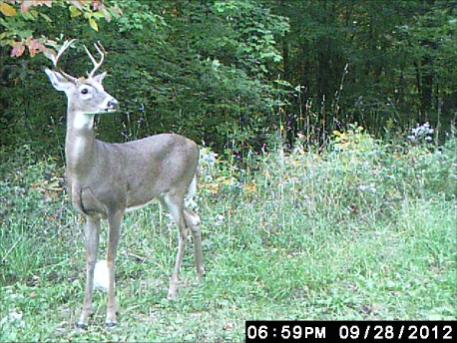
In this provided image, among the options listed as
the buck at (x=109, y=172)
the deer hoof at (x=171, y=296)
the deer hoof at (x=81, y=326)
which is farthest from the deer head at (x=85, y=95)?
the deer hoof at (x=171, y=296)

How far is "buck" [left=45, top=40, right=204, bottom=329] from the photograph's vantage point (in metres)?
4.35

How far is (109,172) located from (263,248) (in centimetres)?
172

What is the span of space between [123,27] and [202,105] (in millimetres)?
2037

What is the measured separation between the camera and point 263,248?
19.2 ft

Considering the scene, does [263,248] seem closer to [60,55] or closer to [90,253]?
[90,253]

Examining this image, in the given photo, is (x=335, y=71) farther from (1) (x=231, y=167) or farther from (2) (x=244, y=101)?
(1) (x=231, y=167)

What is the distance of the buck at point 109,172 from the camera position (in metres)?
4.35

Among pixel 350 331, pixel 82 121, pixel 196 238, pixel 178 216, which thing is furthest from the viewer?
pixel 196 238

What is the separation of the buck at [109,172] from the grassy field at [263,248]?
32cm

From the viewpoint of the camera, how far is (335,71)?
14805 millimetres

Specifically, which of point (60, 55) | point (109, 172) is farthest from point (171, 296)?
point (60, 55)

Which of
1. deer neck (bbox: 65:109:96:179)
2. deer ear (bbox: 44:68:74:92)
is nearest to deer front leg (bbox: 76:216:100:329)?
deer neck (bbox: 65:109:96:179)

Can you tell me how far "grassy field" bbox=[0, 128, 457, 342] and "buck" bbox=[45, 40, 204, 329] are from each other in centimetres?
32

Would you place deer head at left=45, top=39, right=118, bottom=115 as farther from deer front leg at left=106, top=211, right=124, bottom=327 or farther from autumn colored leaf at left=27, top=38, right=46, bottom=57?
deer front leg at left=106, top=211, right=124, bottom=327
